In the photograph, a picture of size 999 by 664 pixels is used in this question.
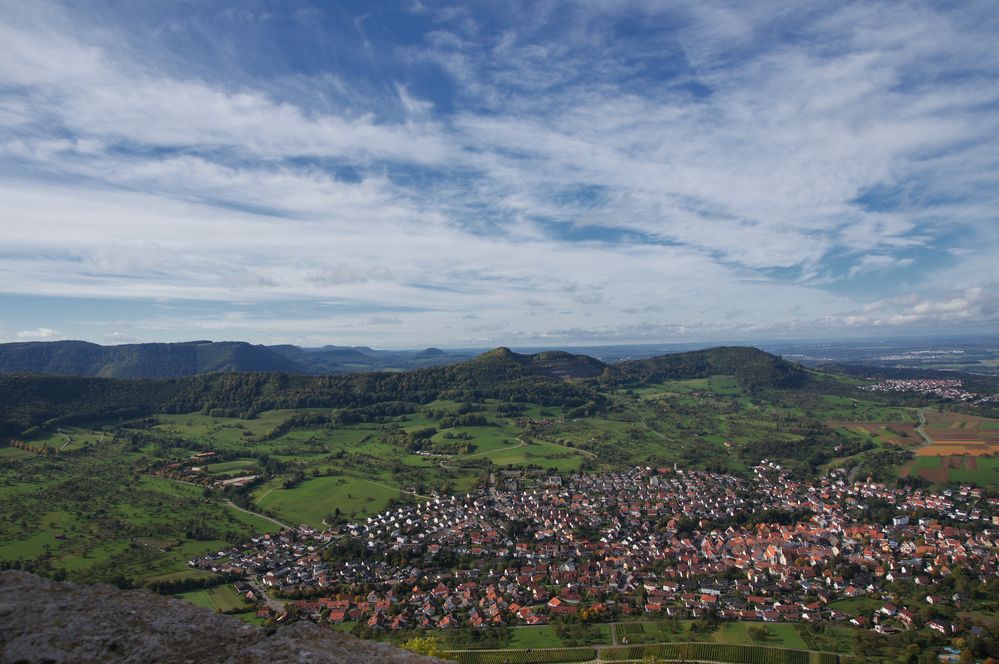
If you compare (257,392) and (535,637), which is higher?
(257,392)

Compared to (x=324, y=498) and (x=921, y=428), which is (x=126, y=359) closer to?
(x=324, y=498)

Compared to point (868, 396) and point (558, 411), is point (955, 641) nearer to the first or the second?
point (558, 411)

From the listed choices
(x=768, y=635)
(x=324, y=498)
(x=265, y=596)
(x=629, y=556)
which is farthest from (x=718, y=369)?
(x=265, y=596)

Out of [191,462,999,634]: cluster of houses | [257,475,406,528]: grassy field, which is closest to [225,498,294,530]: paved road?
[257,475,406,528]: grassy field

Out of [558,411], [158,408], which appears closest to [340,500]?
[558,411]

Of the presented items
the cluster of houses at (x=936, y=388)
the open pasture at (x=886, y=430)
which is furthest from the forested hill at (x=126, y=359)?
the cluster of houses at (x=936, y=388)

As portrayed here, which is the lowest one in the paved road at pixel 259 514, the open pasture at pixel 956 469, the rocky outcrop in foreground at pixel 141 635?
the paved road at pixel 259 514

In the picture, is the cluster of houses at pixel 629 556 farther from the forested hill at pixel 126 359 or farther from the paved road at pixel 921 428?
the forested hill at pixel 126 359
